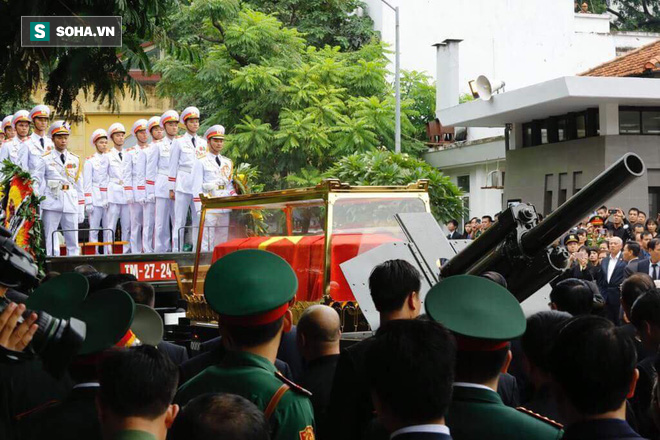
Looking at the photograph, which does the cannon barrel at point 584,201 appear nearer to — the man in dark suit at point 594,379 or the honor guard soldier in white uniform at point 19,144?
the man in dark suit at point 594,379

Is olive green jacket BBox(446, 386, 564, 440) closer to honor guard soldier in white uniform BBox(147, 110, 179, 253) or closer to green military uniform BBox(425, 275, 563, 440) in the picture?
green military uniform BBox(425, 275, 563, 440)

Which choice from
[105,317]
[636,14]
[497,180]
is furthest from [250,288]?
[636,14]

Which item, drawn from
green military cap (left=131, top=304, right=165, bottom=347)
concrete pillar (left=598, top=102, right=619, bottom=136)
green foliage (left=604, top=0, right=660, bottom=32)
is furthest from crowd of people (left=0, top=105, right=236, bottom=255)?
green foliage (left=604, top=0, right=660, bottom=32)

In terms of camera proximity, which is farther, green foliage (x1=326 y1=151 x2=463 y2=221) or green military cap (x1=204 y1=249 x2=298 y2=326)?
green foliage (x1=326 y1=151 x2=463 y2=221)

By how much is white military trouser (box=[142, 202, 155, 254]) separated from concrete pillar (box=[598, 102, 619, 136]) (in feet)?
36.7

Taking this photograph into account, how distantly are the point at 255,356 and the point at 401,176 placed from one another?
18713 mm

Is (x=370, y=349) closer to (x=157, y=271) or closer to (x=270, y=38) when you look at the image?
(x=157, y=271)

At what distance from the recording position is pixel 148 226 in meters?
16.1

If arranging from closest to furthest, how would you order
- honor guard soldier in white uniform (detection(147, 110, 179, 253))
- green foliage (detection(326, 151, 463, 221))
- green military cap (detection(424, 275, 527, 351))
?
green military cap (detection(424, 275, 527, 351)) → honor guard soldier in white uniform (detection(147, 110, 179, 253)) → green foliage (detection(326, 151, 463, 221))

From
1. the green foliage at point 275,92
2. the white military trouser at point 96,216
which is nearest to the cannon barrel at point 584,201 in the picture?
the white military trouser at point 96,216

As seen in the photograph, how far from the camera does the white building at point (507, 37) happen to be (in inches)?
1521

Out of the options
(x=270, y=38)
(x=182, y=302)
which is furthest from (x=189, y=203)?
(x=270, y=38)

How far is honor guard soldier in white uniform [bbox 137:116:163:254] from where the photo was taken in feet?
52.3

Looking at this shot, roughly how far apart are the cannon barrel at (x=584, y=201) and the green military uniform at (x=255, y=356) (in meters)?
2.11
